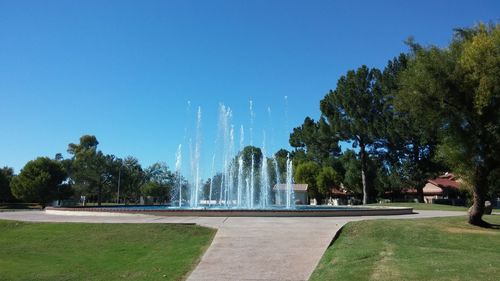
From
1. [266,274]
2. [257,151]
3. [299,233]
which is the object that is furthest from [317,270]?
[257,151]

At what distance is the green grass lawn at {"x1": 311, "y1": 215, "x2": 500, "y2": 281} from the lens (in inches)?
438

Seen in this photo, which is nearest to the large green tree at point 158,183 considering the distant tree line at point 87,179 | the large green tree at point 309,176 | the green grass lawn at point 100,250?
the distant tree line at point 87,179

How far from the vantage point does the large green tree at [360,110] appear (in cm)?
5372

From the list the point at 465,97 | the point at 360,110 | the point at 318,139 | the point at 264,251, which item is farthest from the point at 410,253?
the point at 318,139

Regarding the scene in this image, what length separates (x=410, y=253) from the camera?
1365 centimetres

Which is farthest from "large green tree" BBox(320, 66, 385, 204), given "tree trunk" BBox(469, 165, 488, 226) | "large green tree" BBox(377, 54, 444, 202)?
"tree trunk" BBox(469, 165, 488, 226)

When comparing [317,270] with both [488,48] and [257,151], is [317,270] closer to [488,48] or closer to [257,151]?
[488,48]

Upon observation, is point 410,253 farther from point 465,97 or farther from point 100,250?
point 100,250

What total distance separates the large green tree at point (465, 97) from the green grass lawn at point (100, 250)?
416 inches

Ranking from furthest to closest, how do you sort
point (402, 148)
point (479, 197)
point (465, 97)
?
point (402, 148) < point (479, 197) < point (465, 97)

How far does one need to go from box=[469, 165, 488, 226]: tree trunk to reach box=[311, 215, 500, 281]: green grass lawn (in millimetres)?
1528

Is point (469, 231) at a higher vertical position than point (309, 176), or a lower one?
lower

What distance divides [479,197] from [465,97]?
177 inches

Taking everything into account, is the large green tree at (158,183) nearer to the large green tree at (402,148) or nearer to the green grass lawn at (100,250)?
the large green tree at (402,148)
